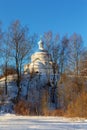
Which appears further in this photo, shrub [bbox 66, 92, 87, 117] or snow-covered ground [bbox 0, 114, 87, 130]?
shrub [bbox 66, 92, 87, 117]

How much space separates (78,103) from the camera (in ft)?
62.0

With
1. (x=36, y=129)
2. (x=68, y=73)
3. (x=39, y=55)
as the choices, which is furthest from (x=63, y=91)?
(x=36, y=129)

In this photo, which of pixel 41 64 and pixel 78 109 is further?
pixel 41 64

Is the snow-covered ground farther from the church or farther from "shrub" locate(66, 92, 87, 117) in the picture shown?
the church

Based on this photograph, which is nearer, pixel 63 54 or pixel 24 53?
pixel 24 53

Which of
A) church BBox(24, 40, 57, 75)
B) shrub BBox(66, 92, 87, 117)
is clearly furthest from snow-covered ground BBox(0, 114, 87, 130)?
church BBox(24, 40, 57, 75)

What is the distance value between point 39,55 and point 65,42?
1151 cm

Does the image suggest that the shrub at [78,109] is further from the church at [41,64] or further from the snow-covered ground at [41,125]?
the church at [41,64]

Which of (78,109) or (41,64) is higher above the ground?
(41,64)

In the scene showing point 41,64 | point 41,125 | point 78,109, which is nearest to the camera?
point 41,125

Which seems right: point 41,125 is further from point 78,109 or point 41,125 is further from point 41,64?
point 41,64

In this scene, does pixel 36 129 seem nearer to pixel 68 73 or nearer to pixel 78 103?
pixel 78 103

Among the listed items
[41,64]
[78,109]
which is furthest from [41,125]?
[41,64]

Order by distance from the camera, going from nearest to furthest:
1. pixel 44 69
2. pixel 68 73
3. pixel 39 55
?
pixel 68 73 → pixel 44 69 → pixel 39 55
